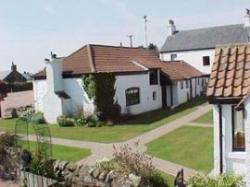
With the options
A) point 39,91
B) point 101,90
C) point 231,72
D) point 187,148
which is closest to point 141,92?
point 101,90

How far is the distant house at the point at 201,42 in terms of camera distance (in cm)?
4916

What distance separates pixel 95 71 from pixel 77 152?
384 inches

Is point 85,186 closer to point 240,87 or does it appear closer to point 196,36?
point 240,87

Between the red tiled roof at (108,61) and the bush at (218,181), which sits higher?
the red tiled roof at (108,61)

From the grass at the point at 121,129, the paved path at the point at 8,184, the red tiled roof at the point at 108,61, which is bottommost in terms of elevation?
the paved path at the point at 8,184

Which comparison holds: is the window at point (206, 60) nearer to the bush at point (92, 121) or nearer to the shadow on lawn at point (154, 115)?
the shadow on lawn at point (154, 115)

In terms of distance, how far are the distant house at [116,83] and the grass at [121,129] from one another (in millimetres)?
1571

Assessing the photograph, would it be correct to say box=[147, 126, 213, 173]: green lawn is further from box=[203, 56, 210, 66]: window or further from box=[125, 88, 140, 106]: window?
Result: box=[203, 56, 210, 66]: window

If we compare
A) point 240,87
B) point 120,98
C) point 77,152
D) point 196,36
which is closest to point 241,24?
point 196,36

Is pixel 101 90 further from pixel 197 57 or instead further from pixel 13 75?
pixel 13 75

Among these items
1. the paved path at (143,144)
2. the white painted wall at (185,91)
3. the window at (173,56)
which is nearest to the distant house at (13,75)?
the window at (173,56)

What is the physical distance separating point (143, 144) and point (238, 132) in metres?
9.33

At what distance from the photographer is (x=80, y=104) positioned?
28844 mm

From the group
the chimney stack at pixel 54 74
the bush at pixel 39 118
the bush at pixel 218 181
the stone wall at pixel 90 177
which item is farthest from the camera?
the bush at pixel 39 118
